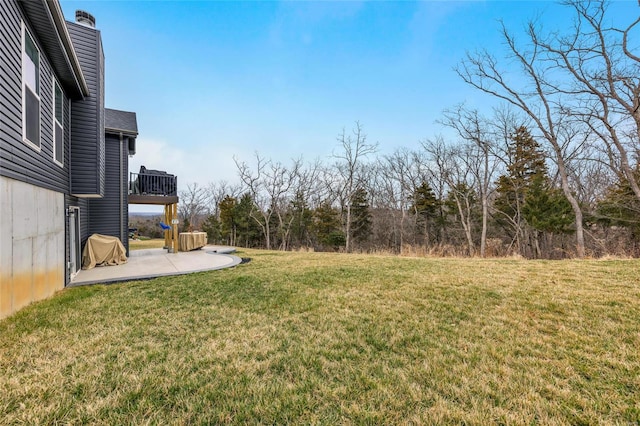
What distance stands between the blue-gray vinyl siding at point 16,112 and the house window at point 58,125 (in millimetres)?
419

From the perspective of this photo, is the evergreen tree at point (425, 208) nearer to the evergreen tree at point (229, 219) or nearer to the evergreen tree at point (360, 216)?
the evergreen tree at point (360, 216)

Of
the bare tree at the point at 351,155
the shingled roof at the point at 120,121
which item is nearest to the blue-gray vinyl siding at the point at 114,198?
the shingled roof at the point at 120,121

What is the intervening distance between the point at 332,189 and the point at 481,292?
19.8 meters

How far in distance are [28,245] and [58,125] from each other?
2.85 metres

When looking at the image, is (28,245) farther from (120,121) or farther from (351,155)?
(351,155)

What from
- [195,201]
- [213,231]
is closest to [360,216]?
[213,231]

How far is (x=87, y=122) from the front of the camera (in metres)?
6.19

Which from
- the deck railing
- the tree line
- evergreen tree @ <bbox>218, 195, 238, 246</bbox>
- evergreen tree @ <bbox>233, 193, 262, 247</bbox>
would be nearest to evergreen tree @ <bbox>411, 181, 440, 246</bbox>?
the tree line

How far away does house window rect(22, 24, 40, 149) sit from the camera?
3.84m

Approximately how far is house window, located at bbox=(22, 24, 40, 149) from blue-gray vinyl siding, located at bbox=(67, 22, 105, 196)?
189 cm

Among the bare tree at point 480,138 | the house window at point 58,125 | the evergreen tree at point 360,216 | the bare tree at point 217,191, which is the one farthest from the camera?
the bare tree at point 217,191

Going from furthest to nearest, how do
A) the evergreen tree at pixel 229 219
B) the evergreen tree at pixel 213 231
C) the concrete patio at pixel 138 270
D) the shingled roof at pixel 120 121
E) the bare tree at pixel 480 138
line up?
the evergreen tree at pixel 213 231
the evergreen tree at pixel 229 219
the bare tree at pixel 480 138
the shingled roof at pixel 120 121
the concrete patio at pixel 138 270

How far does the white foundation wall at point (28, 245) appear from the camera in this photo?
10.5 feet

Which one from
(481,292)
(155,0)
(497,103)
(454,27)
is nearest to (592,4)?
(454,27)
